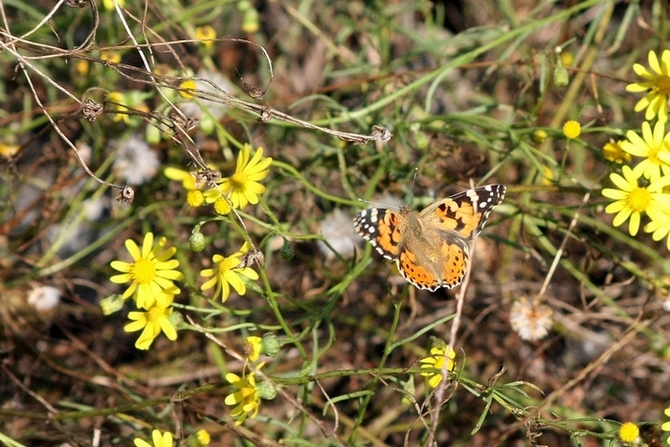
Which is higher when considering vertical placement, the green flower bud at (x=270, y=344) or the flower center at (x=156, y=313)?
the green flower bud at (x=270, y=344)

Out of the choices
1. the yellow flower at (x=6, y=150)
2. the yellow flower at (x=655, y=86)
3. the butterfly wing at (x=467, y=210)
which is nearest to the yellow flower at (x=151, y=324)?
the butterfly wing at (x=467, y=210)

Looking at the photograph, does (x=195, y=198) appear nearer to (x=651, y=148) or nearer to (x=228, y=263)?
(x=228, y=263)

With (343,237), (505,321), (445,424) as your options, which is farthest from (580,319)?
(343,237)

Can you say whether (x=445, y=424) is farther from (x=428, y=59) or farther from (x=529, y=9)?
(x=529, y=9)

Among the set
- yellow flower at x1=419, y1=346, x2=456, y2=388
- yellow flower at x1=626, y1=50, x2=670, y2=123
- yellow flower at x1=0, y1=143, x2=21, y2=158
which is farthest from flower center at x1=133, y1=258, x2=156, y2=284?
yellow flower at x1=626, y1=50, x2=670, y2=123

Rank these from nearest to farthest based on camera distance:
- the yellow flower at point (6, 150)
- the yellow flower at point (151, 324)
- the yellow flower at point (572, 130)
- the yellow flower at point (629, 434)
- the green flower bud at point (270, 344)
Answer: the yellow flower at point (629, 434) < the green flower bud at point (270, 344) < the yellow flower at point (151, 324) < the yellow flower at point (572, 130) < the yellow flower at point (6, 150)

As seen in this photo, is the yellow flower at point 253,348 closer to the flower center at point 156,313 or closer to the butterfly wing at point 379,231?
the flower center at point 156,313
